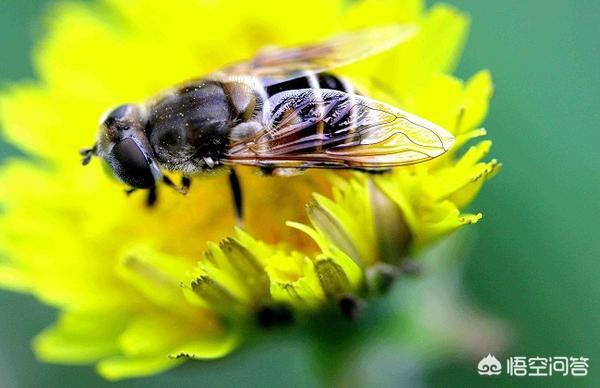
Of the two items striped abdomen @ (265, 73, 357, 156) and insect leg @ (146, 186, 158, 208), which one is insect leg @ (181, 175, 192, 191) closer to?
insect leg @ (146, 186, 158, 208)

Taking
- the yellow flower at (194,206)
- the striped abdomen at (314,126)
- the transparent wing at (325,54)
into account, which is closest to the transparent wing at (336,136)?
the striped abdomen at (314,126)

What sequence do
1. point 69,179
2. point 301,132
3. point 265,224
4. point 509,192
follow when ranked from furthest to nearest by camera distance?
1. point 509,192
2. point 69,179
3. point 265,224
4. point 301,132

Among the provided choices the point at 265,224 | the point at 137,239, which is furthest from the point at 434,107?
the point at 137,239

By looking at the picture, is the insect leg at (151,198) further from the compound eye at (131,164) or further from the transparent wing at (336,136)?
the transparent wing at (336,136)

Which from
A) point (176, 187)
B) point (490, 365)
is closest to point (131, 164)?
point (176, 187)

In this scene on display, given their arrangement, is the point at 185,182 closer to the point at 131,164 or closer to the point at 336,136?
the point at 131,164

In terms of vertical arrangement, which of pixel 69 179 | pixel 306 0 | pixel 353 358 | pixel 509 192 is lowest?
pixel 353 358

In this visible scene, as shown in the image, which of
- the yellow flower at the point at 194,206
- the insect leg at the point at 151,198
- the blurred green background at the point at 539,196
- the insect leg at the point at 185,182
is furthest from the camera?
the blurred green background at the point at 539,196

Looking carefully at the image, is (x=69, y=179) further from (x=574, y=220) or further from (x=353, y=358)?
(x=574, y=220)
